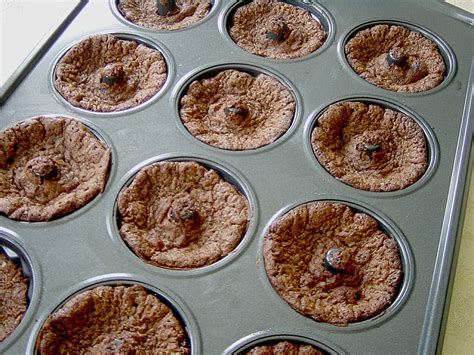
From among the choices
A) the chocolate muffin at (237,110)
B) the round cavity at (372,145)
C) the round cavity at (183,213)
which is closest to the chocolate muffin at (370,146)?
the round cavity at (372,145)

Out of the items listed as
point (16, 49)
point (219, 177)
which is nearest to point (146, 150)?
point (219, 177)

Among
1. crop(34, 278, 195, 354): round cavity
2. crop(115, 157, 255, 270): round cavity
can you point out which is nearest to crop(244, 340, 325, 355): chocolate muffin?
crop(34, 278, 195, 354): round cavity

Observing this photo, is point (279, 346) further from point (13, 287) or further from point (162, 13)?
point (162, 13)

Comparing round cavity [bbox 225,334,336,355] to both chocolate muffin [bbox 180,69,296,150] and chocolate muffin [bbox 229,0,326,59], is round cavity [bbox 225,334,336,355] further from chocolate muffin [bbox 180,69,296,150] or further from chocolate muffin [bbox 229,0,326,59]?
chocolate muffin [bbox 229,0,326,59]

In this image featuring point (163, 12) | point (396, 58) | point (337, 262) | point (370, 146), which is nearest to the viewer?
point (337, 262)

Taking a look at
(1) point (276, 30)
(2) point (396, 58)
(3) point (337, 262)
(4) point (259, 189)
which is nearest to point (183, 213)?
(4) point (259, 189)

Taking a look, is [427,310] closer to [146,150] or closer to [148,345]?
[148,345]
